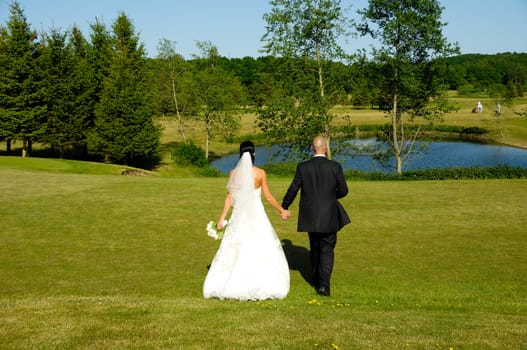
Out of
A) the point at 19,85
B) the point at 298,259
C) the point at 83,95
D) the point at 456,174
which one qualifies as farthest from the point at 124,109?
the point at 298,259

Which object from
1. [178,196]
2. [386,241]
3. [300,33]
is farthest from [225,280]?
[300,33]

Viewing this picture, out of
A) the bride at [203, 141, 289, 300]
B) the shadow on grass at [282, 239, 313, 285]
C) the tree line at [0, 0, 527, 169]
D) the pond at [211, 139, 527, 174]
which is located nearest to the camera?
the bride at [203, 141, 289, 300]

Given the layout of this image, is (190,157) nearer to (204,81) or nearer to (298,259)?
(204,81)

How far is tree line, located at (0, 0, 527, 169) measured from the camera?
4394 cm

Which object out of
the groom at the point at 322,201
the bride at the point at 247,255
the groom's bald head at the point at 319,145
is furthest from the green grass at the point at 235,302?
the groom's bald head at the point at 319,145

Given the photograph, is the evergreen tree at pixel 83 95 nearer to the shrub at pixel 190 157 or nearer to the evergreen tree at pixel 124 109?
the evergreen tree at pixel 124 109

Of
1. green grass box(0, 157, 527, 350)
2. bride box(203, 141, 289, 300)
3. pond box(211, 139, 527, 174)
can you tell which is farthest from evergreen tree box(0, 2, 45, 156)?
bride box(203, 141, 289, 300)

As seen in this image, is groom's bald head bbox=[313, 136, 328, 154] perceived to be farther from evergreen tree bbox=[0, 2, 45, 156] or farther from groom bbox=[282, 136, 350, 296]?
evergreen tree bbox=[0, 2, 45, 156]

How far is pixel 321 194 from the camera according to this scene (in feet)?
32.3

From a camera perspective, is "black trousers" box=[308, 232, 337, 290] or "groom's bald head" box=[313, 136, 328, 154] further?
"black trousers" box=[308, 232, 337, 290]

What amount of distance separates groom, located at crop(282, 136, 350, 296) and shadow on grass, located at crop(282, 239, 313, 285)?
1.45 meters

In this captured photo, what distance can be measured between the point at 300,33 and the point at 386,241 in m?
32.9

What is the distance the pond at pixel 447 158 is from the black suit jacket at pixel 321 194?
36932 millimetres

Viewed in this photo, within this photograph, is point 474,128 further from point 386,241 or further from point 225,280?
point 225,280
